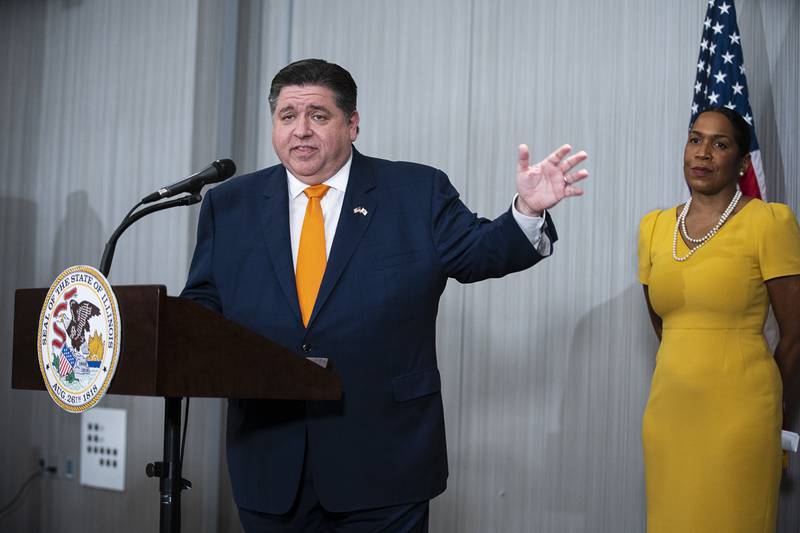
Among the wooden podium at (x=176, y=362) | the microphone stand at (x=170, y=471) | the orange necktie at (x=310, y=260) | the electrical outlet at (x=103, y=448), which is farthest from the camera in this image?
the electrical outlet at (x=103, y=448)

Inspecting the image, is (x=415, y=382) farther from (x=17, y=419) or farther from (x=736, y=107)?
(x=17, y=419)

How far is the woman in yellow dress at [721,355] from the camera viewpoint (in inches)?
100

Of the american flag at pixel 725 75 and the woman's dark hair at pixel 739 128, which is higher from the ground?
the american flag at pixel 725 75

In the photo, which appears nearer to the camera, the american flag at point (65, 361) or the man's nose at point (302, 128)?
the american flag at point (65, 361)

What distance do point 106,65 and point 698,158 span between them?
3.14 m

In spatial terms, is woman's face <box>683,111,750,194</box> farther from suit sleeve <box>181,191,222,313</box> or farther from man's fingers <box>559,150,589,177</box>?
suit sleeve <box>181,191,222,313</box>

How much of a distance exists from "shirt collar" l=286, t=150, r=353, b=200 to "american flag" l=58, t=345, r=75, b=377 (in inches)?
29.5

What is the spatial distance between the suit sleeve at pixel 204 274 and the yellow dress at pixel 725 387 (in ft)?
4.78

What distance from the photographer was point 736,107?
2.98m

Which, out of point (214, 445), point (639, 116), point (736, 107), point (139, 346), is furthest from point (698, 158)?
point (214, 445)

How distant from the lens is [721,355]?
2578 mm

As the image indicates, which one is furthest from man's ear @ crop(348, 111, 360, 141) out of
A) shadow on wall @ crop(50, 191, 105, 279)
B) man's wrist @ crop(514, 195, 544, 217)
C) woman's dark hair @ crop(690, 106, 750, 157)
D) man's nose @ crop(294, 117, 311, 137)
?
shadow on wall @ crop(50, 191, 105, 279)

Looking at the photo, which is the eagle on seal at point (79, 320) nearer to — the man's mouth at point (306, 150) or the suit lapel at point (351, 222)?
the suit lapel at point (351, 222)

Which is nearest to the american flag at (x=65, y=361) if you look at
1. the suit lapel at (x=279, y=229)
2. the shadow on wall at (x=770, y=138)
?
the suit lapel at (x=279, y=229)
